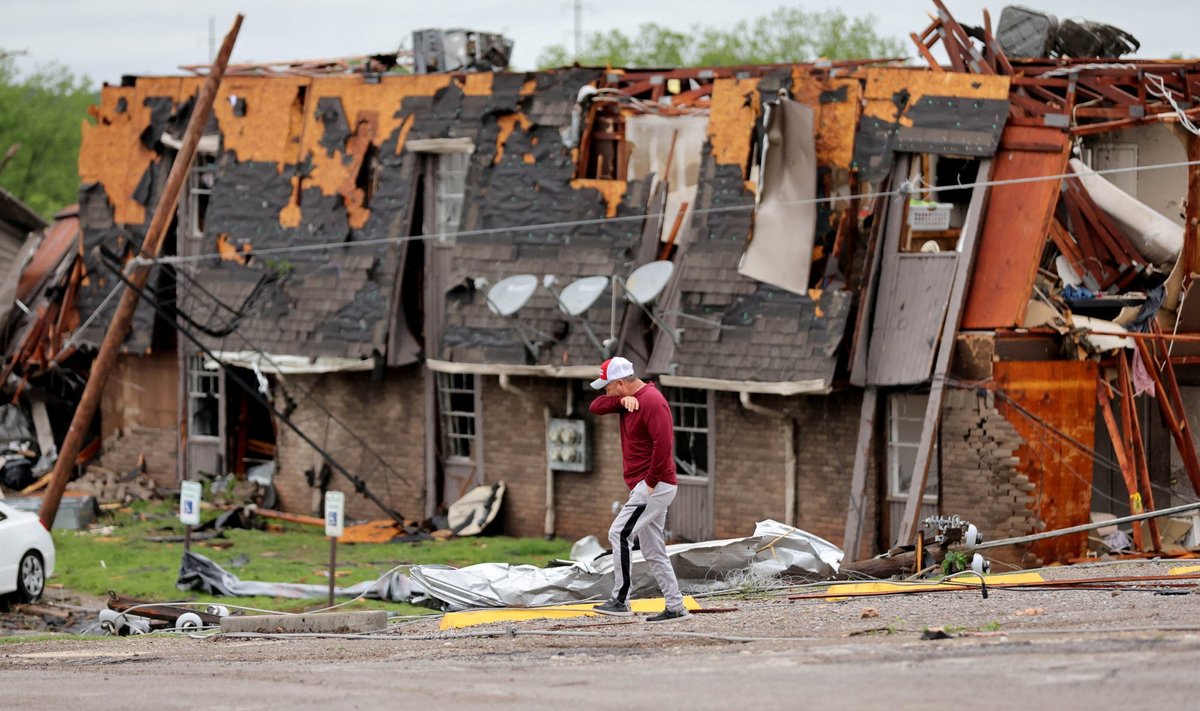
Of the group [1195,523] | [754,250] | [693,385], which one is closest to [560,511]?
[693,385]

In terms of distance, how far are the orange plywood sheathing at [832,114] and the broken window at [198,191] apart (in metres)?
11.1

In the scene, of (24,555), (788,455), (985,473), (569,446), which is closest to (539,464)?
(569,446)

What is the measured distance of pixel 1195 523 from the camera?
63.2 ft

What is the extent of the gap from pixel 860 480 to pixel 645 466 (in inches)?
304

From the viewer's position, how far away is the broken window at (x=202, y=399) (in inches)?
1126

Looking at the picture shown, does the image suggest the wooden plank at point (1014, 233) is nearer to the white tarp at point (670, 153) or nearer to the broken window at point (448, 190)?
the white tarp at point (670, 153)

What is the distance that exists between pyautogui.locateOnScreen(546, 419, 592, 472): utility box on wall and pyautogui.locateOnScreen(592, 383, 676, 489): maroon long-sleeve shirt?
33.4 ft

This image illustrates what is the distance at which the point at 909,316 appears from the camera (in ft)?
66.2

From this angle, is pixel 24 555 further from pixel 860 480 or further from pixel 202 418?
pixel 860 480

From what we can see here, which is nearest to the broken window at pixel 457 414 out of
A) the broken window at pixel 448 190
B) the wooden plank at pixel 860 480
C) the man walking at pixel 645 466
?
the broken window at pixel 448 190

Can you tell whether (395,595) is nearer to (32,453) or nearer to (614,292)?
(614,292)

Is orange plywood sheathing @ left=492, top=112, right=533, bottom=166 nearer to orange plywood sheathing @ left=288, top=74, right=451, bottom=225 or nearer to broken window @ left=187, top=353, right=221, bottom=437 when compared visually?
orange plywood sheathing @ left=288, top=74, right=451, bottom=225

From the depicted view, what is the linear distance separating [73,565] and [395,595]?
18.6ft

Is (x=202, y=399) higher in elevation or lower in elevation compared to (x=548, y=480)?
higher
